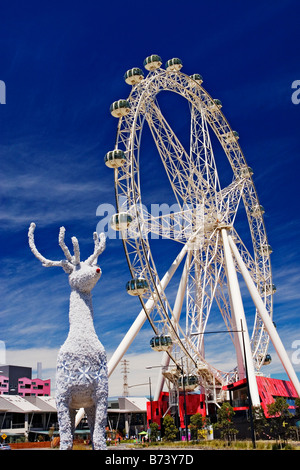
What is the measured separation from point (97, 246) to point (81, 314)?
135 inches

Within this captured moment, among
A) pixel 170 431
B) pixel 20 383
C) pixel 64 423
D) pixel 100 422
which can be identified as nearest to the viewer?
pixel 64 423

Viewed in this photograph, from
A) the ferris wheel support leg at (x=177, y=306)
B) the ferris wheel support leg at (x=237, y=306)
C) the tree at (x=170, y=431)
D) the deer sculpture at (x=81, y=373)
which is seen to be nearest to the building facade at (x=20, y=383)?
the ferris wheel support leg at (x=177, y=306)

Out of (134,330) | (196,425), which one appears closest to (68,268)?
(134,330)

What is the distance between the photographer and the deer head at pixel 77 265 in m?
22.5

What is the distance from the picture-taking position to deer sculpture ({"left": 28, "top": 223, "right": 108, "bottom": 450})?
20.6m

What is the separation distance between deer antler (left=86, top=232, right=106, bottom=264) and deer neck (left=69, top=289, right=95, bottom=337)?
1605 mm

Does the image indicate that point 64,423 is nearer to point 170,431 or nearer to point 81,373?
point 81,373

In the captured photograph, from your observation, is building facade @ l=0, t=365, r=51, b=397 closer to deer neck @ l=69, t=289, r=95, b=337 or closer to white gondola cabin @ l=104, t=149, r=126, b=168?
white gondola cabin @ l=104, t=149, r=126, b=168

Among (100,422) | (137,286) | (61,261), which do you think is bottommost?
(100,422)

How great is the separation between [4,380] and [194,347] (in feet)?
157

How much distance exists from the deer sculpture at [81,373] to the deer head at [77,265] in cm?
5

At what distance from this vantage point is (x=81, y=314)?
22.0 m

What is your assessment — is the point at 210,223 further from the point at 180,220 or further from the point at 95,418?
the point at 95,418
